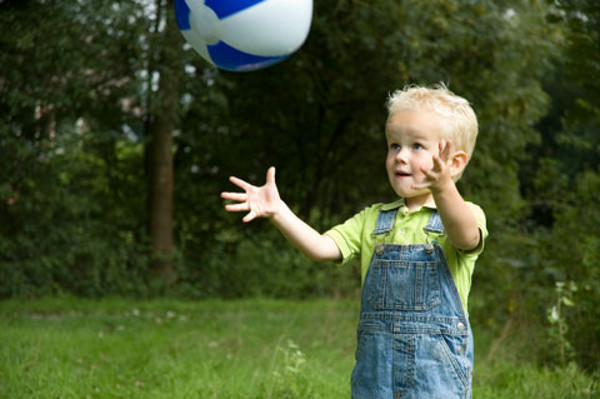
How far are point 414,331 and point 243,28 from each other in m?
1.61

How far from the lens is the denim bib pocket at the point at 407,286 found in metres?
2.37

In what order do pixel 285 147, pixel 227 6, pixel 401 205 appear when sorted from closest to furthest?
pixel 401 205 < pixel 227 6 < pixel 285 147

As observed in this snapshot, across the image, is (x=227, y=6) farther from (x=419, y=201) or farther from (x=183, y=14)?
(x=419, y=201)

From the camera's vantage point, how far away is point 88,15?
325 inches

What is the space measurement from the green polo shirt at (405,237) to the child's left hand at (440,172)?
32cm

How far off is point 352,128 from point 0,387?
32.3 ft

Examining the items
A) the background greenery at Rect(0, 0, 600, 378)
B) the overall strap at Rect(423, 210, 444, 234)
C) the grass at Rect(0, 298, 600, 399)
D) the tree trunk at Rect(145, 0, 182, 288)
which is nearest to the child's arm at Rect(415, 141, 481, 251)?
the overall strap at Rect(423, 210, 444, 234)

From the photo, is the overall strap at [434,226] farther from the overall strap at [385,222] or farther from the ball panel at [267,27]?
the ball panel at [267,27]

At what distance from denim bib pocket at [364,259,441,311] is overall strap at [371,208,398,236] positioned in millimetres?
133

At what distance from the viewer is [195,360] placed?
4.81m

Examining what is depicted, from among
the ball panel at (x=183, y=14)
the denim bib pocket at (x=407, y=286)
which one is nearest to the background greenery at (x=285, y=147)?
the denim bib pocket at (x=407, y=286)

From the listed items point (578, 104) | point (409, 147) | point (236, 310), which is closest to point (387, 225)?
point (409, 147)

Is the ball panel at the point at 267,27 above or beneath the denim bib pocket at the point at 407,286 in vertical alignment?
above

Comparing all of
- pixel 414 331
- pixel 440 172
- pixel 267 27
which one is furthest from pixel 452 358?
pixel 267 27
